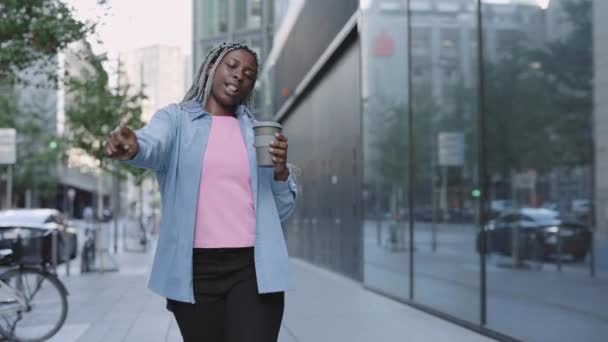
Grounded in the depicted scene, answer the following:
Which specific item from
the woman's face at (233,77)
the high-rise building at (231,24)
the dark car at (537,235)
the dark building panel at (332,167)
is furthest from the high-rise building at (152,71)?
the woman's face at (233,77)

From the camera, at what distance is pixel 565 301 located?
5.93 metres

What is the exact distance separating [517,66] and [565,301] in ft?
7.27

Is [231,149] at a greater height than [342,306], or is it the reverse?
[231,149]

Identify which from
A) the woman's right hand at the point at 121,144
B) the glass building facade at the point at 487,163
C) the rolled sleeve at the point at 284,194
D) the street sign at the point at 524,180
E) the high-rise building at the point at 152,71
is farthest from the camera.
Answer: the high-rise building at the point at 152,71

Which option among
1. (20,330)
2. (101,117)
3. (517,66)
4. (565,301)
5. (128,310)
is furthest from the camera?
(101,117)

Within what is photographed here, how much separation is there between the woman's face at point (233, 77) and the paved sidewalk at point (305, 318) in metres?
4.44

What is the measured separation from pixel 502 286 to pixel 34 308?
425 cm

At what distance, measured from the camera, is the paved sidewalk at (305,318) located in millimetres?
7000

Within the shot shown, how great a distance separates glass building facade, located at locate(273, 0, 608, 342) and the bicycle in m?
3.93

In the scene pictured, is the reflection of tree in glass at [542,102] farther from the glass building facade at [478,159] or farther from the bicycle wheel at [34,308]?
the bicycle wheel at [34,308]

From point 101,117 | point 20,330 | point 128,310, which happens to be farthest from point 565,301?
point 101,117

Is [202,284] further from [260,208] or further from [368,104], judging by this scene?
[368,104]

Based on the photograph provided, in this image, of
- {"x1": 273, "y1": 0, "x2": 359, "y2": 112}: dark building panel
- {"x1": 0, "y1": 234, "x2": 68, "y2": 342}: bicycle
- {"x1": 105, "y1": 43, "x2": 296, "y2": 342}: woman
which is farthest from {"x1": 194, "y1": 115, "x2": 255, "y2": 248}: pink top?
{"x1": 273, "y1": 0, "x2": 359, "y2": 112}: dark building panel

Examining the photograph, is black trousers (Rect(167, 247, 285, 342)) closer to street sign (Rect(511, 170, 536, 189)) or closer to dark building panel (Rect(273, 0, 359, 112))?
street sign (Rect(511, 170, 536, 189))
